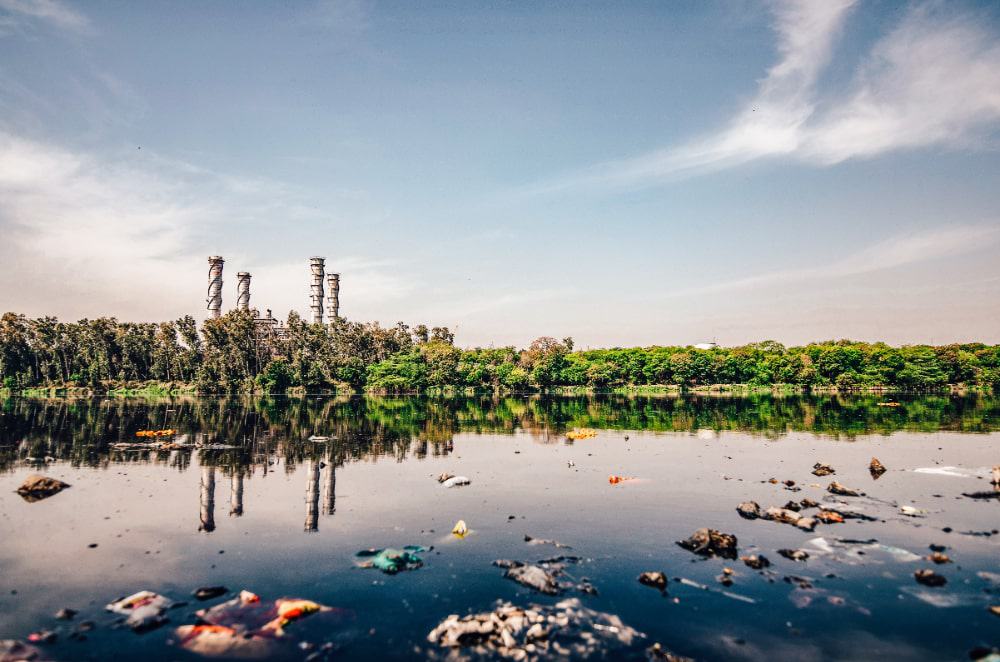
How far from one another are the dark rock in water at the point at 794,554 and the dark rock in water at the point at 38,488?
25.6 metres

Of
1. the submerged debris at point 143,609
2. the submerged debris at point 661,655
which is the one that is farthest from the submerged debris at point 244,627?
the submerged debris at point 661,655

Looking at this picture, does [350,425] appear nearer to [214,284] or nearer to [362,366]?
[362,366]

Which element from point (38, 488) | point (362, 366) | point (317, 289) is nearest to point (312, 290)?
point (317, 289)

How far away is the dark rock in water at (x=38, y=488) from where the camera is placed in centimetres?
2244

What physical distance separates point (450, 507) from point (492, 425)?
28.8 metres

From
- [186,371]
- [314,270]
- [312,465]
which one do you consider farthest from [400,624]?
[314,270]

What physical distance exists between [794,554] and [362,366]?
98.3m

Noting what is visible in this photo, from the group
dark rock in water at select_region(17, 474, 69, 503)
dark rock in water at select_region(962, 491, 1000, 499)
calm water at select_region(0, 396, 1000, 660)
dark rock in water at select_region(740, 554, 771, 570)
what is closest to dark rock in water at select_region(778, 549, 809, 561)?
calm water at select_region(0, 396, 1000, 660)

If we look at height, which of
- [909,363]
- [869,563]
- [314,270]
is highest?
[314,270]

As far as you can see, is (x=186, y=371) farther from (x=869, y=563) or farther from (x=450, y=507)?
(x=869, y=563)

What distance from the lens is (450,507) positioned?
70.6 feet

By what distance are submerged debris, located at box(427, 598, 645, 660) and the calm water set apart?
0.51 m

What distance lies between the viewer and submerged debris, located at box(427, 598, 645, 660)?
1098 cm

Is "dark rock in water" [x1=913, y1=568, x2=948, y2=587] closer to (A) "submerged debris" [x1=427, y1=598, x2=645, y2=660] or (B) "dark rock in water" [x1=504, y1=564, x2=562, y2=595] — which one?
(A) "submerged debris" [x1=427, y1=598, x2=645, y2=660]
